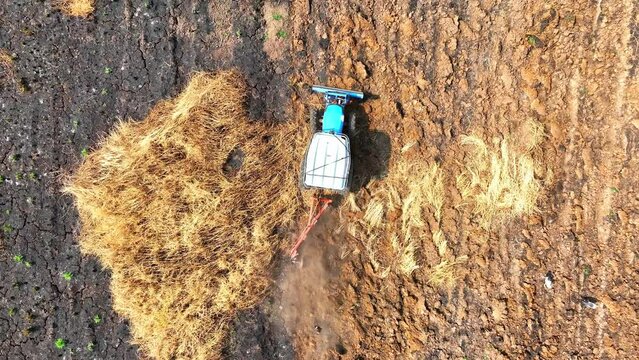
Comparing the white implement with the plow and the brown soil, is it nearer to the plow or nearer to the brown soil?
the plow

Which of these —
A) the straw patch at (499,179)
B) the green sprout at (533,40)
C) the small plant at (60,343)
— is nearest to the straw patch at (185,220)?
the small plant at (60,343)

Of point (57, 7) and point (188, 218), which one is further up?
point (57, 7)

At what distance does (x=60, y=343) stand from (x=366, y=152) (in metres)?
3.68

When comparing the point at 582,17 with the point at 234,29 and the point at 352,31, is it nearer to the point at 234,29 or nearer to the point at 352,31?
the point at 352,31

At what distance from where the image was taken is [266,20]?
5.19 metres

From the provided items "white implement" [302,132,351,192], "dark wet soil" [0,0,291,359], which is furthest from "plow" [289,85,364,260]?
"dark wet soil" [0,0,291,359]

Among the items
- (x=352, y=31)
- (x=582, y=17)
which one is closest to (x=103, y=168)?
(x=352, y=31)

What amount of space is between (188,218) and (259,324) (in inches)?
50.8

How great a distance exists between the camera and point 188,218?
502cm

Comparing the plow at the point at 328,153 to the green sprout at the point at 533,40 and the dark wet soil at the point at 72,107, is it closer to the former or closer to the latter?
the dark wet soil at the point at 72,107

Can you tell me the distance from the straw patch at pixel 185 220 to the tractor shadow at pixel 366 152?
0.71 meters

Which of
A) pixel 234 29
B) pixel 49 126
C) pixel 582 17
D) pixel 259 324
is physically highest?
pixel 582 17

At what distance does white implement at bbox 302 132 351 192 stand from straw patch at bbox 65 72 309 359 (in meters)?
0.54

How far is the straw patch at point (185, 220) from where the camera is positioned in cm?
500
